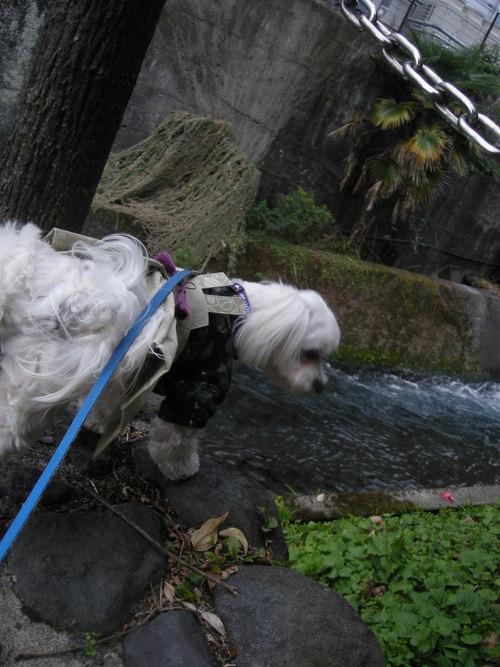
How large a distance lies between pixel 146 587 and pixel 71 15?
2657mm

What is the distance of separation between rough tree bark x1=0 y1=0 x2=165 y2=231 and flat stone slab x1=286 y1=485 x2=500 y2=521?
242 centimetres

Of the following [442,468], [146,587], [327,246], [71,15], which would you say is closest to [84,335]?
[146,587]

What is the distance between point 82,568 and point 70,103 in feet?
7.14

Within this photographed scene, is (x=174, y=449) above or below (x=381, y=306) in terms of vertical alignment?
above

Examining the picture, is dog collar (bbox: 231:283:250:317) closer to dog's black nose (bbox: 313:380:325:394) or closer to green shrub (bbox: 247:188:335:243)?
dog's black nose (bbox: 313:380:325:394)

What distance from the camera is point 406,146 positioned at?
7.99m

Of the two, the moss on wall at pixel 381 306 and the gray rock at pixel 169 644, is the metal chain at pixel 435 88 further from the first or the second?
the moss on wall at pixel 381 306

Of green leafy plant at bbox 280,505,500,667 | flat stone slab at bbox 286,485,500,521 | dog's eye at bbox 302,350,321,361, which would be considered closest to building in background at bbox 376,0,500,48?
flat stone slab at bbox 286,485,500,521

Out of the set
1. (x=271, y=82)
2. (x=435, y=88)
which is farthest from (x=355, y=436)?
(x=271, y=82)

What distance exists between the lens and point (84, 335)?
1.94m

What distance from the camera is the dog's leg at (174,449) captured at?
2.72 metres

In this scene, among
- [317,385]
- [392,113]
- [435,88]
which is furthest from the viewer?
[392,113]

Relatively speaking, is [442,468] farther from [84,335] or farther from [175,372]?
[84,335]

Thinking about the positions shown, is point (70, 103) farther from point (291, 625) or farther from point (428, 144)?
point (428, 144)
